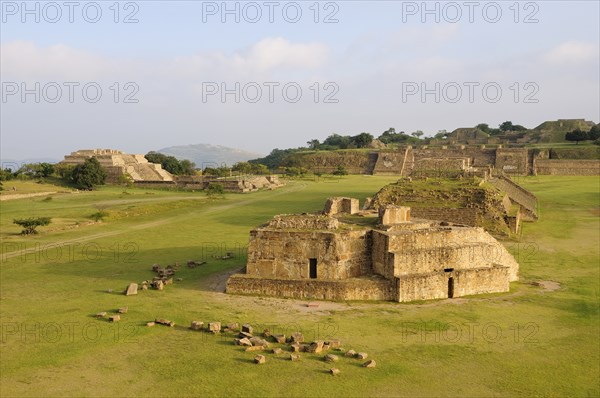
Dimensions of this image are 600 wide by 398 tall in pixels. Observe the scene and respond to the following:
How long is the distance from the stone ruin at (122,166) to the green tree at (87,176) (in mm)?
4926

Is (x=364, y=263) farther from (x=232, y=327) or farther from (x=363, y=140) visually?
(x=363, y=140)

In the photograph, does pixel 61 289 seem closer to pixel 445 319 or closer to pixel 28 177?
pixel 445 319

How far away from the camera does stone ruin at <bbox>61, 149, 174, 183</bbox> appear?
193 feet

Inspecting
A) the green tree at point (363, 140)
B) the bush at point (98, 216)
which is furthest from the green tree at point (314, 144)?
the bush at point (98, 216)

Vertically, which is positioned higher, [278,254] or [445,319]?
[278,254]

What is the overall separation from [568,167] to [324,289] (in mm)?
56646

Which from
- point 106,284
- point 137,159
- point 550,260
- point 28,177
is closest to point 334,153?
point 137,159

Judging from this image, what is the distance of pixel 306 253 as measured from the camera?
15.8m

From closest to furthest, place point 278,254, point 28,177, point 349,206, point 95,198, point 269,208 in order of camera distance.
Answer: point 278,254 < point 349,206 < point 269,208 < point 95,198 < point 28,177

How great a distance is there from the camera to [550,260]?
68.5ft

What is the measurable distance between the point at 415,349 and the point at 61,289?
11554mm

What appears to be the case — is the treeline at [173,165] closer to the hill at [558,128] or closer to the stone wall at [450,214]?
the stone wall at [450,214]

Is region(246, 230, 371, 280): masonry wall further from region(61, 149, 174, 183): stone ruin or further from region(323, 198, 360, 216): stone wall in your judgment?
region(61, 149, 174, 183): stone ruin

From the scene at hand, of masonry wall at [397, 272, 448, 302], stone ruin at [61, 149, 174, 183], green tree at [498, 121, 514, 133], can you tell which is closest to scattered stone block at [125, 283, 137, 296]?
masonry wall at [397, 272, 448, 302]
